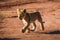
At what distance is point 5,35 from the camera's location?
921cm

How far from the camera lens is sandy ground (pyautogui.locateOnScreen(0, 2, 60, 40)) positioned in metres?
8.94

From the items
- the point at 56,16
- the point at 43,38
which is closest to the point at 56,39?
the point at 43,38

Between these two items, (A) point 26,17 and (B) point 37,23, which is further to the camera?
(B) point 37,23

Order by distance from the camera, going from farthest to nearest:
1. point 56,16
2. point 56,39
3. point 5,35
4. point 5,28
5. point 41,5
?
point 41,5, point 56,16, point 5,28, point 5,35, point 56,39

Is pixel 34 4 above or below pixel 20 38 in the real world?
above

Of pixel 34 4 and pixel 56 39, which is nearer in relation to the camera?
pixel 56 39

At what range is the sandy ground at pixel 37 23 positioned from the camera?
894 centimetres

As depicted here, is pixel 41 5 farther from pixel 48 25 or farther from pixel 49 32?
pixel 49 32

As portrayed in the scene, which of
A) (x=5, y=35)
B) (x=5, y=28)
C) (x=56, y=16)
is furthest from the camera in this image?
(x=56, y=16)

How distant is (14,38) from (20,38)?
0.70ft

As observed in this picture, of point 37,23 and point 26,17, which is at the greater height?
point 26,17

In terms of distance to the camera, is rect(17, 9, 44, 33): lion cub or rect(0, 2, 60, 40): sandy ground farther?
rect(0, 2, 60, 40): sandy ground

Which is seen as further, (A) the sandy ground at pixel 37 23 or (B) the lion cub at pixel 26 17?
(A) the sandy ground at pixel 37 23

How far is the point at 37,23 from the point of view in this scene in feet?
34.9
